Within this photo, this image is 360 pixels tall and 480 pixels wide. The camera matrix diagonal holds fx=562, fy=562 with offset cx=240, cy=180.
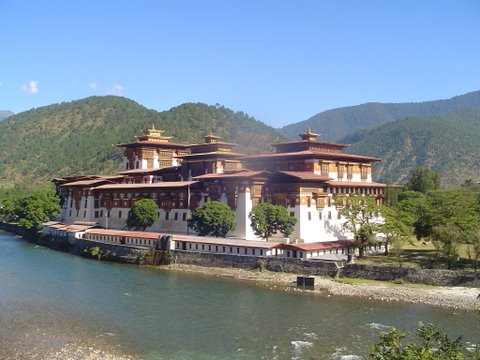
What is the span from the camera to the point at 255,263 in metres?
49.3

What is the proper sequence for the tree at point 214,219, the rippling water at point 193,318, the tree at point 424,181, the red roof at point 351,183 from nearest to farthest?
the rippling water at point 193,318
the tree at point 214,219
the red roof at point 351,183
the tree at point 424,181

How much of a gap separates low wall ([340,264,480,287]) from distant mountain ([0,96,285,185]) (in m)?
93.1

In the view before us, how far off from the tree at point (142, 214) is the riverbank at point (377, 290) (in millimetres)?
19295

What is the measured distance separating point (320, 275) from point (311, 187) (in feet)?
41.0

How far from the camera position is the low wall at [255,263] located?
4669 cm

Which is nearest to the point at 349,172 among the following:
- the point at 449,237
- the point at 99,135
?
the point at 449,237

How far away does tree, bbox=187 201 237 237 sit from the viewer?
56719 millimetres

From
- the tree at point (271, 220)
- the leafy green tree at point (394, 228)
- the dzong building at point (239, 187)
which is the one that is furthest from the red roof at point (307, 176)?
the leafy green tree at point (394, 228)

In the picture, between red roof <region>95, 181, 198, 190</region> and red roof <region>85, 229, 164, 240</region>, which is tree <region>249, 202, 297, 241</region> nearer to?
red roof <region>85, 229, 164, 240</region>

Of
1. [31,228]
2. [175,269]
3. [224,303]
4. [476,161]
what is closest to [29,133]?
[31,228]

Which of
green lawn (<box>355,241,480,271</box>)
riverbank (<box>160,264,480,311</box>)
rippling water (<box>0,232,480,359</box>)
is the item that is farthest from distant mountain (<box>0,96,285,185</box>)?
rippling water (<box>0,232,480,359</box>)

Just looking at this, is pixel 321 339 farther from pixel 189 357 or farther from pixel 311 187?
pixel 311 187

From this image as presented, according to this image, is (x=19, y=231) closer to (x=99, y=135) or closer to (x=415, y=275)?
(x=415, y=275)

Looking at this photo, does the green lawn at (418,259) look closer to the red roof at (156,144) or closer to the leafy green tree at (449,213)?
the leafy green tree at (449,213)
